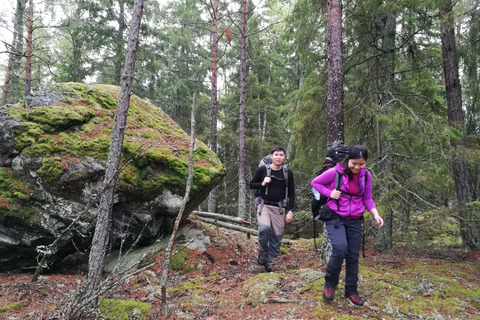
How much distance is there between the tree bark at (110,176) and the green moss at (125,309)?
336 mm

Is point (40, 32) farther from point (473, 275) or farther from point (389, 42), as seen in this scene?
point (473, 275)

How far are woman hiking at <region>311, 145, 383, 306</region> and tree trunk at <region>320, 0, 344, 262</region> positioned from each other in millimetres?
1981

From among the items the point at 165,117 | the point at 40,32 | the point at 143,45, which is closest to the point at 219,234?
the point at 165,117

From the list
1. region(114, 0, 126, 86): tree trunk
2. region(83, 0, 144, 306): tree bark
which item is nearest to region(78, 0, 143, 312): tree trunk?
region(83, 0, 144, 306): tree bark

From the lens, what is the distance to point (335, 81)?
222 inches

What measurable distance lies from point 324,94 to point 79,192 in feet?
20.5

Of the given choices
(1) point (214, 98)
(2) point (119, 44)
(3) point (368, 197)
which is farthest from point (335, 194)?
(2) point (119, 44)

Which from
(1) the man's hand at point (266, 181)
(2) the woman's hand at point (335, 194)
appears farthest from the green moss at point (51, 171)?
(2) the woman's hand at point (335, 194)

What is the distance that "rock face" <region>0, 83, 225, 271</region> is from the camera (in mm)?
5301

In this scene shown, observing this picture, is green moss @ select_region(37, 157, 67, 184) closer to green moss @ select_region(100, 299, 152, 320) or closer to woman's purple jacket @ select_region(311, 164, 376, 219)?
green moss @ select_region(100, 299, 152, 320)

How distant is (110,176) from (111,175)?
0.07ft

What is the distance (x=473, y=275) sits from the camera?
520 centimetres

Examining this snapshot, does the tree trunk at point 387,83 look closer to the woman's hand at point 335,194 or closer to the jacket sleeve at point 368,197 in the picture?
the jacket sleeve at point 368,197

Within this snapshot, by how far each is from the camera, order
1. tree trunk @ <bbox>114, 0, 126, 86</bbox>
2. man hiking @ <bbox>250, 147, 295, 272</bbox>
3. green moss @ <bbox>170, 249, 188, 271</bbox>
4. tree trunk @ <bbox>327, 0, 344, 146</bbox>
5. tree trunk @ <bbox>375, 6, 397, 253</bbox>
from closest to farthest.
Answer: man hiking @ <bbox>250, 147, 295, 272</bbox>, tree trunk @ <bbox>327, 0, 344, 146</bbox>, green moss @ <bbox>170, 249, 188, 271</bbox>, tree trunk @ <bbox>375, 6, 397, 253</bbox>, tree trunk @ <bbox>114, 0, 126, 86</bbox>
